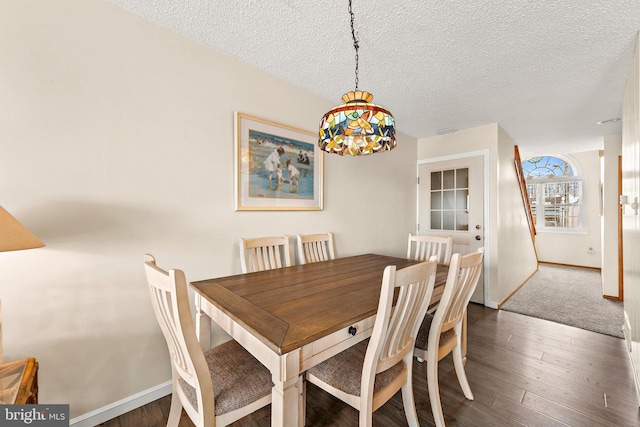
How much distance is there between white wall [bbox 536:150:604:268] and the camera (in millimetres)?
5066

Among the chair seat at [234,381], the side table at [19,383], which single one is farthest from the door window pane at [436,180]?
the side table at [19,383]

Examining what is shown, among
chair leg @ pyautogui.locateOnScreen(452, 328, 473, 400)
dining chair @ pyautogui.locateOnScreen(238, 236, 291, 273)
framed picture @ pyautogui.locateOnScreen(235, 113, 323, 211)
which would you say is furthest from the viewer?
framed picture @ pyautogui.locateOnScreen(235, 113, 323, 211)

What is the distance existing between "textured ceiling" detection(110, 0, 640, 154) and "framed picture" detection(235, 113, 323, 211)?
20.2 inches

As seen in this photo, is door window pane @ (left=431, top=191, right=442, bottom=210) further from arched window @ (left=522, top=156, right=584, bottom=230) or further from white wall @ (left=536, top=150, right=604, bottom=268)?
white wall @ (left=536, top=150, right=604, bottom=268)

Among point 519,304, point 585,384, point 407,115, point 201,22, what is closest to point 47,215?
point 201,22

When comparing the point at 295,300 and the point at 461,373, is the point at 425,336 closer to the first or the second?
the point at 461,373

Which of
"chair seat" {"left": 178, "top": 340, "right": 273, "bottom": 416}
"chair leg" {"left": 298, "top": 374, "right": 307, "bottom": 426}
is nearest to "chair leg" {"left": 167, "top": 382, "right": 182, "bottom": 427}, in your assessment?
"chair seat" {"left": 178, "top": 340, "right": 273, "bottom": 416}

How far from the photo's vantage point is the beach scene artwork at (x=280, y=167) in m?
2.09

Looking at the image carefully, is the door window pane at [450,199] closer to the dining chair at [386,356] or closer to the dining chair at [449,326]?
the dining chair at [449,326]

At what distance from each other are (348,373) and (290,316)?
412mm

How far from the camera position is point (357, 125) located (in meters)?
1.35

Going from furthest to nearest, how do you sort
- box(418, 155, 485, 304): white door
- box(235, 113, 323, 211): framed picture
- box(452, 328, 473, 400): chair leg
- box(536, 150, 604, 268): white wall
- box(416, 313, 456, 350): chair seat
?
box(536, 150, 604, 268): white wall, box(418, 155, 485, 304): white door, box(235, 113, 323, 211): framed picture, box(452, 328, 473, 400): chair leg, box(416, 313, 456, 350): chair seat

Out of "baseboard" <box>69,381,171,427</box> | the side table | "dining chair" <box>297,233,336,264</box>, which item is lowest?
"baseboard" <box>69,381,171,427</box>

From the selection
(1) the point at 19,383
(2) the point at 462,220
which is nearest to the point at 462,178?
(2) the point at 462,220
